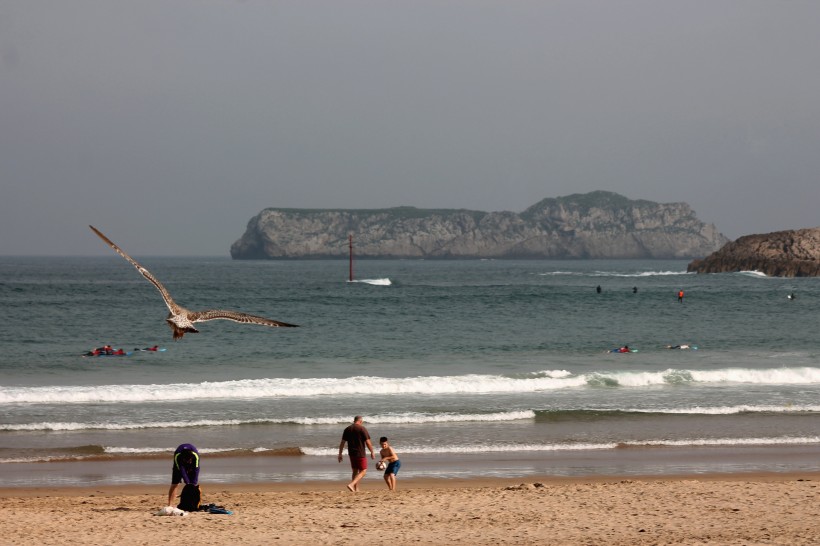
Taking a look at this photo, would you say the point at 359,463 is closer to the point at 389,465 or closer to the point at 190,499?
the point at 389,465

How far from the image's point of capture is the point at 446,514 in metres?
12.8

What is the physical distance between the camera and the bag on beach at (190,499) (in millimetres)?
12906

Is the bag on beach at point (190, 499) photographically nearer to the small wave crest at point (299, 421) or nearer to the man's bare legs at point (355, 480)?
the man's bare legs at point (355, 480)

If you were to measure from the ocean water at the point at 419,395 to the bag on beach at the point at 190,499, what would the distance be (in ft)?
10.4

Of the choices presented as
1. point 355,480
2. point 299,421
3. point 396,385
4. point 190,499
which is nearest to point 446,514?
point 355,480

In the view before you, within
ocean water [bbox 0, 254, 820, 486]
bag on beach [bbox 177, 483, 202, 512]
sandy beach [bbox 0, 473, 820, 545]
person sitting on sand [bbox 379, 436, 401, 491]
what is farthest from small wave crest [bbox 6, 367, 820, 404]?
bag on beach [bbox 177, 483, 202, 512]

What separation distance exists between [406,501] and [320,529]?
1.94 meters

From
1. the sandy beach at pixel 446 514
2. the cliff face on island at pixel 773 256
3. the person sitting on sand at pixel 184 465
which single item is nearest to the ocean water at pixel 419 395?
the sandy beach at pixel 446 514

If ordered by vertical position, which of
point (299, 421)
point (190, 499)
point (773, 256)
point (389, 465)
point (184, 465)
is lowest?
point (299, 421)

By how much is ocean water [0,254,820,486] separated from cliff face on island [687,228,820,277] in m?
68.3

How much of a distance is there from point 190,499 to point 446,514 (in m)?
3.50

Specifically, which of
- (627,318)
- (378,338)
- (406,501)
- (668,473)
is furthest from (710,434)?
(627,318)

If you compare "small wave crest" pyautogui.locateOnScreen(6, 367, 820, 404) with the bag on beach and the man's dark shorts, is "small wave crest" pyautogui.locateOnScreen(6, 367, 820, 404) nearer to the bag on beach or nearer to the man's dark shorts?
the man's dark shorts

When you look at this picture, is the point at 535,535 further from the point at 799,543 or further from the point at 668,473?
the point at 668,473
